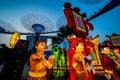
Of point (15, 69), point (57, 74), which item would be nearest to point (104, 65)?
point (57, 74)

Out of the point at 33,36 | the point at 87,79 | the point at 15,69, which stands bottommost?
the point at 87,79

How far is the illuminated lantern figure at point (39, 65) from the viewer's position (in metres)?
3.03

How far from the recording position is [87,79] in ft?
11.5

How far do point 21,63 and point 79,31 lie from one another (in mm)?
1473

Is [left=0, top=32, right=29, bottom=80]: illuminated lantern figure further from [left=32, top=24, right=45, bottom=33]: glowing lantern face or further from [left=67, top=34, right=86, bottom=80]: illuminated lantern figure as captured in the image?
[left=32, top=24, right=45, bottom=33]: glowing lantern face

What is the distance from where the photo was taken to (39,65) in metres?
3.08

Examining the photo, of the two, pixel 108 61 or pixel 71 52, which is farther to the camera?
pixel 108 61

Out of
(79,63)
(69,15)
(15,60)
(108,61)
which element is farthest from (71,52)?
(15,60)

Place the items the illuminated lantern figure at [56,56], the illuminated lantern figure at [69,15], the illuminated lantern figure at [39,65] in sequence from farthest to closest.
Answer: the illuminated lantern figure at [69,15]
the illuminated lantern figure at [56,56]
the illuminated lantern figure at [39,65]

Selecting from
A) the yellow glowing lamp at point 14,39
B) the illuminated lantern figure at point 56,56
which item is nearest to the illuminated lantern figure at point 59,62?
the illuminated lantern figure at point 56,56

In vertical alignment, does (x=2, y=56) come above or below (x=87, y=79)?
above

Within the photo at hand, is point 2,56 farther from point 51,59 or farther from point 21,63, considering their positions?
point 51,59

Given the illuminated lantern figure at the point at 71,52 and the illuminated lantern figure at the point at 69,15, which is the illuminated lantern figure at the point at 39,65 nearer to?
the illuminated lantern figure at the point at 71,52

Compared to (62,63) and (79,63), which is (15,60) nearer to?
(62,63)
